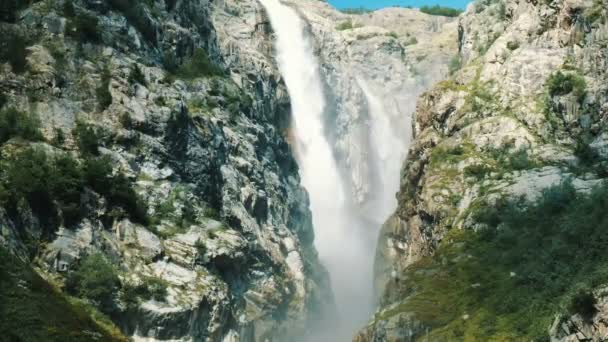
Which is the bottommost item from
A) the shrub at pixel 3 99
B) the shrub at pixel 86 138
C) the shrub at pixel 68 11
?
the shrub at pixel 86 138

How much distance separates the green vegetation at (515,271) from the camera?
3459cm

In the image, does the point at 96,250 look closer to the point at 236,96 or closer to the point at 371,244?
the point at 236,96

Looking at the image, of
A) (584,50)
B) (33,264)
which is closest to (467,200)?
(584,50)

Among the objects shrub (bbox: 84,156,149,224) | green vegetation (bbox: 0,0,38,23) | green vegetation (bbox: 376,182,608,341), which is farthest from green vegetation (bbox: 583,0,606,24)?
green vegetation (bbox: 0,0,38,23)

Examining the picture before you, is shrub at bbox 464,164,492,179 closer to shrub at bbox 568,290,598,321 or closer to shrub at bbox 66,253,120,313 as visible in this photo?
shrub at bbox 66,253,120,313

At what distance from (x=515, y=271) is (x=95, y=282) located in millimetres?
25796

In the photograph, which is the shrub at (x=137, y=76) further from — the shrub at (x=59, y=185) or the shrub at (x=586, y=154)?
the shrub at (x=586, y=154)

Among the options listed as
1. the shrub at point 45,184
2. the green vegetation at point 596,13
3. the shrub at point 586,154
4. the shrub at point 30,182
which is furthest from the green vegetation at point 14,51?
the green vegetation at point 596,13

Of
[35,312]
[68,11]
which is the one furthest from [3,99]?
[35,312]

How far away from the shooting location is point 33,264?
4353cm

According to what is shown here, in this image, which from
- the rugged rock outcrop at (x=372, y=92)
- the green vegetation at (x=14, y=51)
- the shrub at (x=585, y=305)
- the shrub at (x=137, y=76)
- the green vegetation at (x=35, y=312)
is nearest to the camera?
the shrub at (x=585, y=305)

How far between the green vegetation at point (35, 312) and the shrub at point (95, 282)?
318 cm

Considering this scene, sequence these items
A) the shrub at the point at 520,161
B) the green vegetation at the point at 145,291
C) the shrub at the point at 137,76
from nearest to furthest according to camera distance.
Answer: the green vegetation at the point at 145,291
the shrub at the point at 520,161
the shrub at the point at 137,76

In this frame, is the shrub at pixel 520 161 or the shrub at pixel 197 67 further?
the shrub at pixel 197 67
